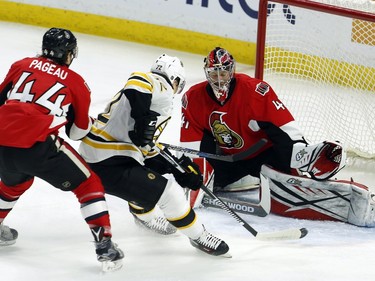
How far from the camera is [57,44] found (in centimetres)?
357

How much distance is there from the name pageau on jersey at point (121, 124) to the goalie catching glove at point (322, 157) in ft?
2.37

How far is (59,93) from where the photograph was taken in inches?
138

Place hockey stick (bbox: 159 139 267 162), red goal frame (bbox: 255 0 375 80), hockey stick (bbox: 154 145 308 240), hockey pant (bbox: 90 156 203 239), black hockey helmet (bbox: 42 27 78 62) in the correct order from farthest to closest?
red goal frame (bbox: 255 0 375 80), hockey stick (bbox: 159 139 267 162), hockey stick (bbox: 154 145 308 240), hockey pant (bbox: 90 156 203 239), black hockey helmet (bbox: 42 27 78 62)

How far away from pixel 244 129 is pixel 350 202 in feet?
1.88

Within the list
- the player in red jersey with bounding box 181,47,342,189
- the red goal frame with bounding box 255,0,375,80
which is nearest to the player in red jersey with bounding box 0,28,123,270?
the player in red jersey with bounding box 181,47,342,189

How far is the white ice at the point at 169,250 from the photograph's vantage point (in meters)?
3.64

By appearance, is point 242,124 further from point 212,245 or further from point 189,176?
point 212,245

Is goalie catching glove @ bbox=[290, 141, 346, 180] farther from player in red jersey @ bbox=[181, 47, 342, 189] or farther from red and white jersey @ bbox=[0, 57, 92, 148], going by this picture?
red and white jersey @ bbox=[0, 57, 92, 148]

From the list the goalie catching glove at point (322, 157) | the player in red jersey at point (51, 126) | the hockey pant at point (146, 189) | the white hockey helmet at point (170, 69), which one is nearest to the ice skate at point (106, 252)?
the player in red jersey at point (51, 126)

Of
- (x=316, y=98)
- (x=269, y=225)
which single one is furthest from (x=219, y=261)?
(x=316, y=98)

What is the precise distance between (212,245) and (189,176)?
29 centimetres

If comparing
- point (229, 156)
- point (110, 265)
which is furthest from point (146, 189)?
point (229, 156)

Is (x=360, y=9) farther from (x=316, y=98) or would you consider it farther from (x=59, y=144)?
(x=59, y=144)

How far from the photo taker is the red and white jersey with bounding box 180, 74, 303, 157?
4.23 m
